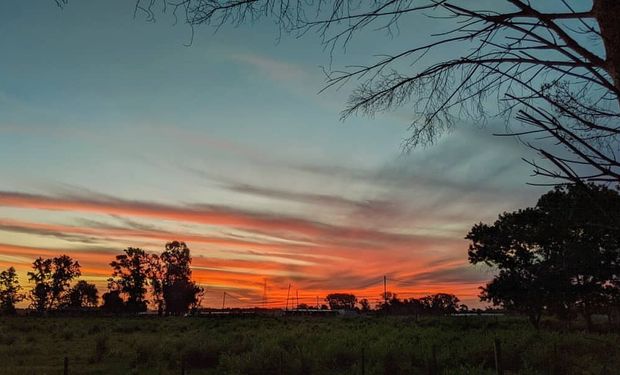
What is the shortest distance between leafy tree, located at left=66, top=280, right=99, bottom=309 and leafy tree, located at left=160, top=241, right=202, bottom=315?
26.8 metres

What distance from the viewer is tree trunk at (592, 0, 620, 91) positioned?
5.67 ft

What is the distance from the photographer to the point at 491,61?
7.17 feet

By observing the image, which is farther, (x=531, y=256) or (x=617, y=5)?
(x=531, y=256)

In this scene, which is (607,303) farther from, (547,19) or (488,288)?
(547,19)

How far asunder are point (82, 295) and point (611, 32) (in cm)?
13728

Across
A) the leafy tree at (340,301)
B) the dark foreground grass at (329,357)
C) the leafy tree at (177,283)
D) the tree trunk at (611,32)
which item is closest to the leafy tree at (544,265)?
the dark foreground grass at (329,357)

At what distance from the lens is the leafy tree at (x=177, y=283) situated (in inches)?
4203

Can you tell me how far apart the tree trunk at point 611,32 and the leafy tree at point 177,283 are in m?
111

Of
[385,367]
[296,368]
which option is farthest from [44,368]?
[385,367]

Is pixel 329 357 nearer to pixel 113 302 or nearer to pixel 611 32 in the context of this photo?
pixel 611 32

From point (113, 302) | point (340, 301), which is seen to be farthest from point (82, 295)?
point (340, 301)

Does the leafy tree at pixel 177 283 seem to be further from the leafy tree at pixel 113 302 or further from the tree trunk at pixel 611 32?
the tree trunk at pixel 611 32

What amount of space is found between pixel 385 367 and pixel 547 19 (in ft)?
56.1

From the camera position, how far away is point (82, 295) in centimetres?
12381
